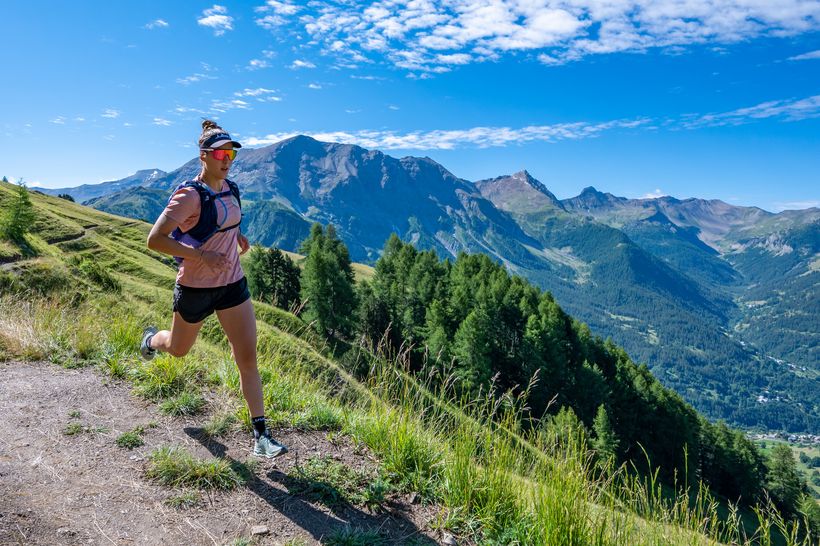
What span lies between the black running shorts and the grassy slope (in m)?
1.49

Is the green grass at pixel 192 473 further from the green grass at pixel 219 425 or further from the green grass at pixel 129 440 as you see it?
the green grass at pixel 219 425

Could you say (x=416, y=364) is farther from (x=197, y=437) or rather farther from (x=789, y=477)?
(x=789, y=477)

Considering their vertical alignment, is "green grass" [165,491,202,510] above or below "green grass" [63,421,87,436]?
below

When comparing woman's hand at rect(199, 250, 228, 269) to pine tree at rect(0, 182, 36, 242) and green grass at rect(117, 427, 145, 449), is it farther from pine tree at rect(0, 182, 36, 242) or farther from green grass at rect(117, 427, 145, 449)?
pine tree at rect(0, 182, 36, 242)

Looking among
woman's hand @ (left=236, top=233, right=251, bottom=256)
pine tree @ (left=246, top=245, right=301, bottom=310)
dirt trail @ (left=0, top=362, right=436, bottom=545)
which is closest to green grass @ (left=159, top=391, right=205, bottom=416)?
dirt trail @ (left=0, top=362, right=436, bottom=545)

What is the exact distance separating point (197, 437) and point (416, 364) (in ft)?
144

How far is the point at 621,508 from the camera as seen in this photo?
4.32 meters

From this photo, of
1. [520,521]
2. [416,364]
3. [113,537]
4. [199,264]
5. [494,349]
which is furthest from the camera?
[494,349]

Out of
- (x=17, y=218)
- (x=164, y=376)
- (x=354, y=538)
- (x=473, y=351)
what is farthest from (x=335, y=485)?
(x=17, y=218)

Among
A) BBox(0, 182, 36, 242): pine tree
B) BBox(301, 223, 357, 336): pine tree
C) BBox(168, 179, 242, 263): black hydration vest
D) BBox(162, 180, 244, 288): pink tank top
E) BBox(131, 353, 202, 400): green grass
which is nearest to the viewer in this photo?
BBox(162, 180, 244, 288): pink tank top

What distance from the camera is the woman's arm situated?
14.9ft

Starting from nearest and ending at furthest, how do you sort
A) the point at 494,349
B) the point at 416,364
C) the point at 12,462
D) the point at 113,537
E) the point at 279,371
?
the point at 113,537 < the point at 12,462 < the point at 279,371 < the point at 416,364 < the point at 494,349

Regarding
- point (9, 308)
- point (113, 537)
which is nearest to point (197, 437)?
point (113, 537)

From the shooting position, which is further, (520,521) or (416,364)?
(416,364)
